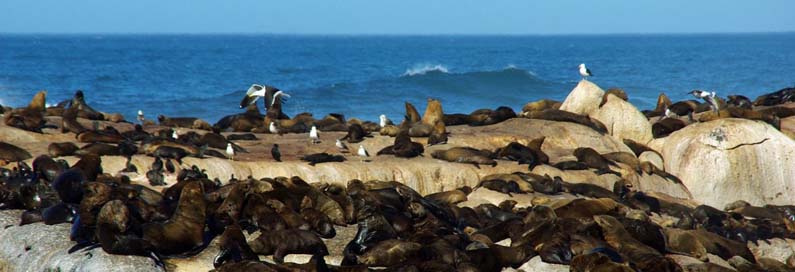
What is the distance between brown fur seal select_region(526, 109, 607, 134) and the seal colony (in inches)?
43.3

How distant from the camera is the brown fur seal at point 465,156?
19297 millimetres

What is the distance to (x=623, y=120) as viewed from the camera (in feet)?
77.6

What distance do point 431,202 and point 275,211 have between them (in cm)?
309

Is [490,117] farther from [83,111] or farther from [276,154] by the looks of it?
[83,111]

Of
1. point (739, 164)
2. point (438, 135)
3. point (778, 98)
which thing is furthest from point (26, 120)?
point (778, 98)

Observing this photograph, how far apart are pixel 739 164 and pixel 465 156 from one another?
5717mm

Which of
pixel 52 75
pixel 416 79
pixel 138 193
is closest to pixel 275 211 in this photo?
pixel 138 193

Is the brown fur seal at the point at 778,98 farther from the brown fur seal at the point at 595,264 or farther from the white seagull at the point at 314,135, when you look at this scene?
the brown fur seal at the point at 595,264

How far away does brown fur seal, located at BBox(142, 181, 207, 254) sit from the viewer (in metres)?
10.3

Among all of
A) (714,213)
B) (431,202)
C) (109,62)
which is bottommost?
(109,62)

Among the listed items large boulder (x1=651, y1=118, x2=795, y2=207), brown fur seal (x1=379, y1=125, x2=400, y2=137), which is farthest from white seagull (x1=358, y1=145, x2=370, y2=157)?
large boulder (x1=651, y1=118, x2=795, y2=207)

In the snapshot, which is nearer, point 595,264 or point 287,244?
point 595,264

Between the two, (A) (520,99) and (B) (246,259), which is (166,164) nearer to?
(B) (246,259)

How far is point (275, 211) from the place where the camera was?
11383 millimetres
